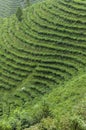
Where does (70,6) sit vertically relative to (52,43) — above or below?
above

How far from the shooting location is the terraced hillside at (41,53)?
31.5 m

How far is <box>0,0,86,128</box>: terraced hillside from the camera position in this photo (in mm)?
31500

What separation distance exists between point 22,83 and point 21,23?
11.5 metres

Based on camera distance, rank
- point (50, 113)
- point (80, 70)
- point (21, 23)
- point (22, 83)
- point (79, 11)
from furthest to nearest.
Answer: point (21, 23)
point (79, 11)
point (22, 83)
point (80, 70)
point (50, 113)

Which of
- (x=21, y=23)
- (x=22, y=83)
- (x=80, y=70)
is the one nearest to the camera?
(x=80, y=70)

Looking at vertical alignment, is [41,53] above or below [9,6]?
below

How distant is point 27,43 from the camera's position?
37.4 m

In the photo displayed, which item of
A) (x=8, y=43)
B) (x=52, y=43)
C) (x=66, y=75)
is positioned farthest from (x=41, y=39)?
(x=66, y=75)

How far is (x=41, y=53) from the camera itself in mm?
35031

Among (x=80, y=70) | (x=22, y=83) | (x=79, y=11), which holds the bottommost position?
(x=22, y=83)

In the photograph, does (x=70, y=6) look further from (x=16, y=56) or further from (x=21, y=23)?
(x=16, y=56)

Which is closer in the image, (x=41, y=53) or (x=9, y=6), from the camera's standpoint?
(x=41, y=53)

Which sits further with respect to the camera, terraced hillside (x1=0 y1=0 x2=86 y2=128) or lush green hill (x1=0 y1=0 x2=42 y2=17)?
lush green hill (x1=0 y1=0 x2=42 y2=17)

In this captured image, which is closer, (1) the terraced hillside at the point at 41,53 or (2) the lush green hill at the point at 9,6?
(1) the terraced hillside at the point at 41,53
